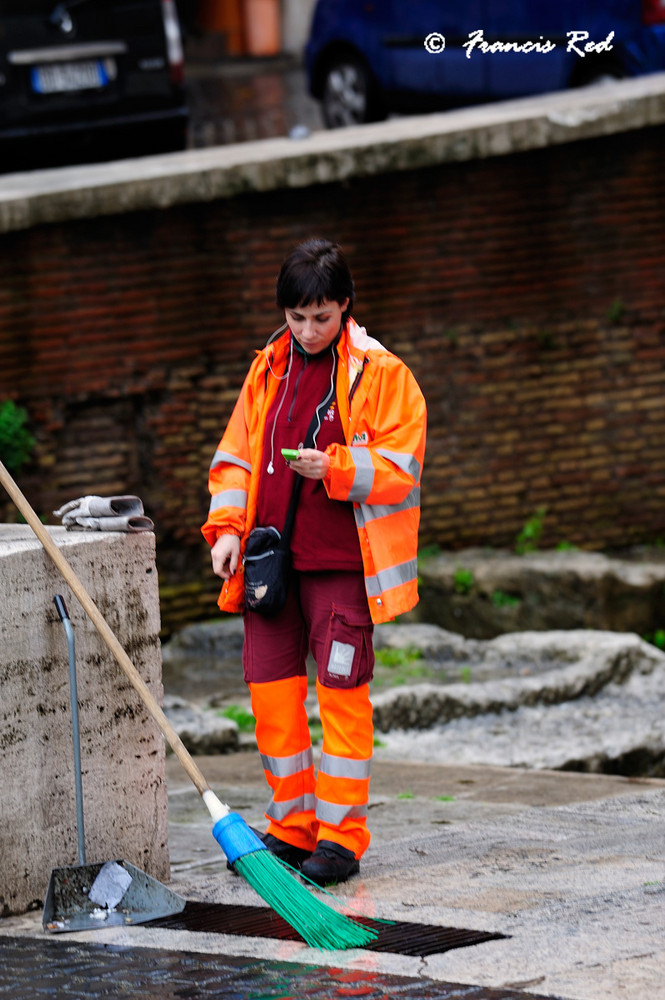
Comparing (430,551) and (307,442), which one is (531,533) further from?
(307,442)

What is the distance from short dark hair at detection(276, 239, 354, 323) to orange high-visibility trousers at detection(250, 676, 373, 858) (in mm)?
1025

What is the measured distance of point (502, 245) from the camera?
8.82 metres

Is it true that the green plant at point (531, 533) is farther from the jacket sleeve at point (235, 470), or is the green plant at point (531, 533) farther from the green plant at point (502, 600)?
the jacket sleeve at point (235, 470)

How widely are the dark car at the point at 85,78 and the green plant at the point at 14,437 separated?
6.22 ft

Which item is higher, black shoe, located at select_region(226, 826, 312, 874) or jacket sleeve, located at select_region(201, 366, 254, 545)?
jacket sleeve, located at select_region(201, 366, 254, 545)

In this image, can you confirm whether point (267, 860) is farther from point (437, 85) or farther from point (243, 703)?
point (437, 85)

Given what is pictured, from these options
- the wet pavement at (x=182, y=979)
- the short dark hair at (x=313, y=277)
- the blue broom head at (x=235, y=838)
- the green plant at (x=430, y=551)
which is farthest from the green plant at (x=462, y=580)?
the wet pavement at (x=182, y=979)

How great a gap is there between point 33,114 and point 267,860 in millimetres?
6126

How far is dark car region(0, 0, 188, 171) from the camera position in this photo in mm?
8547

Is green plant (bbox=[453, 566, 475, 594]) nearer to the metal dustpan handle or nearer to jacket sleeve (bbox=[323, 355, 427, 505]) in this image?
jacket sleeve (bbox=[323, 355, 427, 505])

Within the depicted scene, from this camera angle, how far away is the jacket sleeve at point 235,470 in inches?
165

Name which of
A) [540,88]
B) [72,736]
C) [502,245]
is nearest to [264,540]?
[72,736]

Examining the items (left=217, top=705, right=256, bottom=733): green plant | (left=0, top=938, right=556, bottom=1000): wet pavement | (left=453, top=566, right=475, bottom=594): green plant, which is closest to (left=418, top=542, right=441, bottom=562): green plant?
(left=453, top=566, right=475, bottom=594): green plant

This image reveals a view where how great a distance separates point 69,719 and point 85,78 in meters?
5.75
